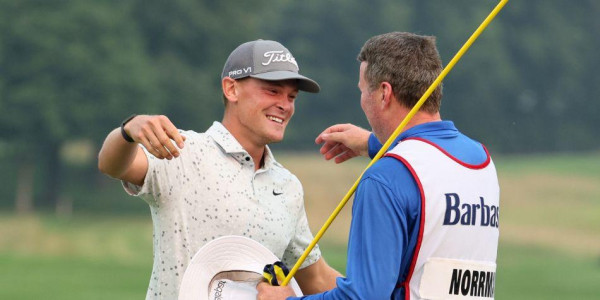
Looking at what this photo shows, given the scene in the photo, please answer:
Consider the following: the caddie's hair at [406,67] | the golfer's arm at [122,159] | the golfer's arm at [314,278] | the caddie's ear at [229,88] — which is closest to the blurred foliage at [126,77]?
the golfer's arm at [314,278]

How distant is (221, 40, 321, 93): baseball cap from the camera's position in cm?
481

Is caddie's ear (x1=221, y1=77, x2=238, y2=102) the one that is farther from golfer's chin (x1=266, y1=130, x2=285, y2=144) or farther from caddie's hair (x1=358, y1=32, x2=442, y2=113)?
caddie's hair (x1=358, y1=32, x2=442, y2=113)

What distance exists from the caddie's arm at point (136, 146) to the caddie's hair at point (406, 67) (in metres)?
0.70

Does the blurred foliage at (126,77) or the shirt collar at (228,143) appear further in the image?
the blurred foliage at (126,77)

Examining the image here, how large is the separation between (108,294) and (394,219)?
808 inches

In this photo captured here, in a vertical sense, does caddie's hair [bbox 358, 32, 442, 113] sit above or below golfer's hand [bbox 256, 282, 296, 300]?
above

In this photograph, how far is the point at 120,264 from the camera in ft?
112

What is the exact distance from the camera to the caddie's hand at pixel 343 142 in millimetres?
4918

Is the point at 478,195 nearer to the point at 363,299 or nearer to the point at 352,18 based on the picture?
the point at 363,299

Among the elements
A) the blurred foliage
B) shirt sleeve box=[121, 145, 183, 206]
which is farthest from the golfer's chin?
the blurred foliage

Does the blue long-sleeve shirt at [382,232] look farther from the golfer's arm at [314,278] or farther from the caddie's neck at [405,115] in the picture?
the golfer's arm at [314,278]

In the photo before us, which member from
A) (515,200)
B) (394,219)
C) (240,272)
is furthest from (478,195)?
(515,200)

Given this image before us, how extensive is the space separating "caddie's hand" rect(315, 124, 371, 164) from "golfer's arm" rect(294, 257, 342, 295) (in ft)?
1.57

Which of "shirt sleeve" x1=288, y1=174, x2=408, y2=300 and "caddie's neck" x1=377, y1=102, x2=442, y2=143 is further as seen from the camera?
"caddie's neck" x1=377, y1=102, x2=442, y2=143
